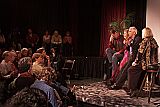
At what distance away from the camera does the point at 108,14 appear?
39.2ft

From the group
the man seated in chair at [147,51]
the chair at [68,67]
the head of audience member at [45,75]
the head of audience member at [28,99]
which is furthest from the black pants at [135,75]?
the chair at [68,67]

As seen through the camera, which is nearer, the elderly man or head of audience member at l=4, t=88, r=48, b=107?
head of audience member at l=4, t=88, r=48, b=107

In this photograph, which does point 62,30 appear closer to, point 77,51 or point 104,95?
point 77,51

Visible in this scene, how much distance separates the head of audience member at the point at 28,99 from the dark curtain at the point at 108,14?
7.89 metres

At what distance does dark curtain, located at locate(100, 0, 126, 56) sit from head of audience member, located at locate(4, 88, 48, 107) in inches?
311

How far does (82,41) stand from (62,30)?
91cm

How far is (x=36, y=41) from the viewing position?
11.5 meters

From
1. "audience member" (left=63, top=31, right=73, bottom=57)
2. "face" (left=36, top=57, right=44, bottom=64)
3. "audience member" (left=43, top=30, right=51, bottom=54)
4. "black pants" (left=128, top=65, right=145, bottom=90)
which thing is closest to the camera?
"face" (left=36, top=57, right=44, bottom=64)

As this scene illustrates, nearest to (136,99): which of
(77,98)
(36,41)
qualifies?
(77,98)

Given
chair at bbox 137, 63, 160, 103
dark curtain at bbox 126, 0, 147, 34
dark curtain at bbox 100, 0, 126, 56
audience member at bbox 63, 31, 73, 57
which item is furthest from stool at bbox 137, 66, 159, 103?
audience member at bbox 63, 31, 73, 57

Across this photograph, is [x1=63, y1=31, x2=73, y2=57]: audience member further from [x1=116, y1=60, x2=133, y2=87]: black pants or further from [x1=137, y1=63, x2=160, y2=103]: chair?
[x1=137, y1=63, x2=160, y2=103]: chair

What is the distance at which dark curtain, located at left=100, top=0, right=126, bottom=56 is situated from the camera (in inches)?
447

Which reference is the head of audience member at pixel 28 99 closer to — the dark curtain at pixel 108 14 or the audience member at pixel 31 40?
the audience member at pixel 31 40

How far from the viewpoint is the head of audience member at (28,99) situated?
11.6ft
